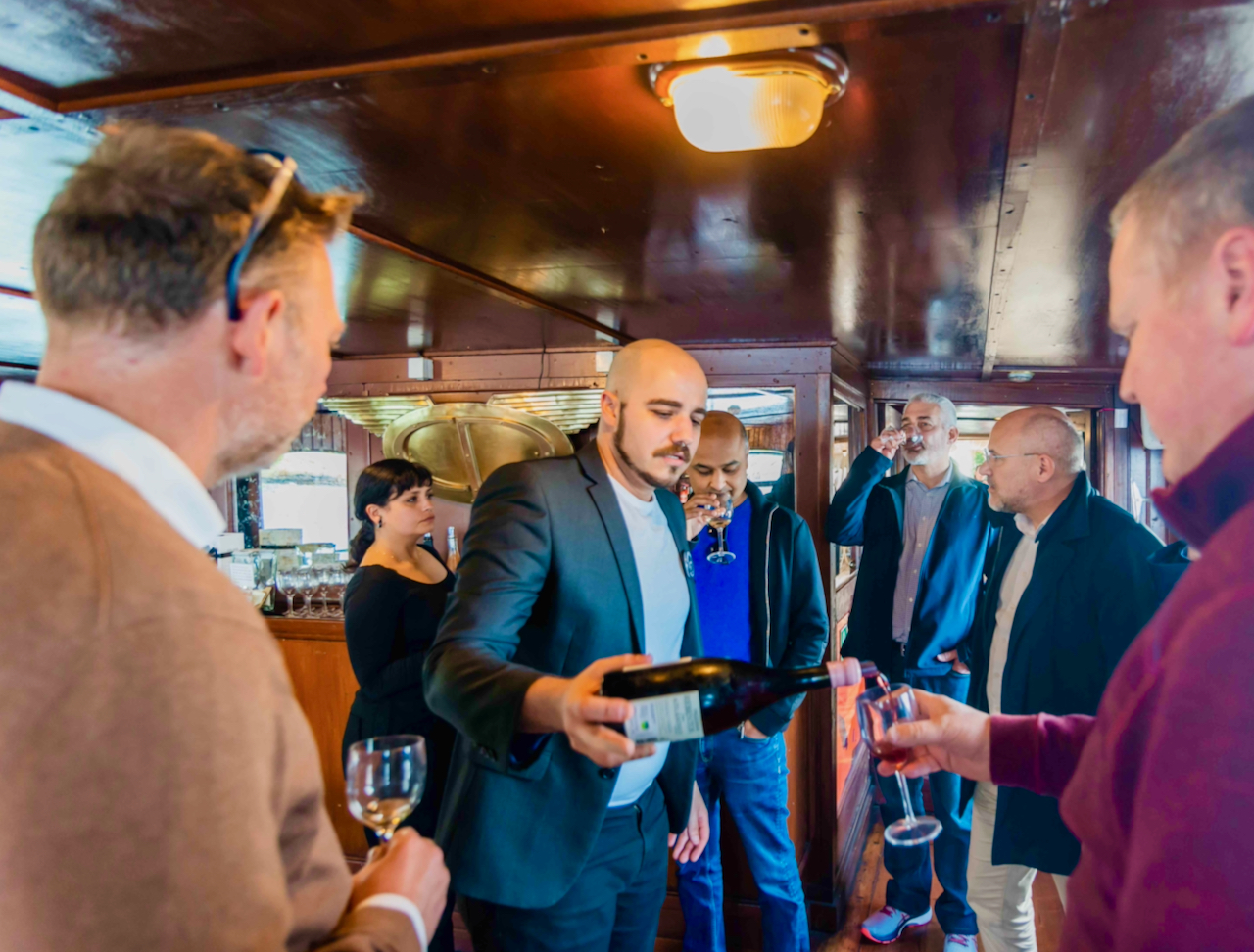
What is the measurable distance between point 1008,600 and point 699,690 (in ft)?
5.50

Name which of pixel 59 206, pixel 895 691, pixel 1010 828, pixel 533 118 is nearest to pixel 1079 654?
pixel 1010 828

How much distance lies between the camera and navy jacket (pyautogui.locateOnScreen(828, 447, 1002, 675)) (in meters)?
3.56

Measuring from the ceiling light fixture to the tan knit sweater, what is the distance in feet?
3.38

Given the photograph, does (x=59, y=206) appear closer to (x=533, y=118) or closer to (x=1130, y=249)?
(x=533, y=118)

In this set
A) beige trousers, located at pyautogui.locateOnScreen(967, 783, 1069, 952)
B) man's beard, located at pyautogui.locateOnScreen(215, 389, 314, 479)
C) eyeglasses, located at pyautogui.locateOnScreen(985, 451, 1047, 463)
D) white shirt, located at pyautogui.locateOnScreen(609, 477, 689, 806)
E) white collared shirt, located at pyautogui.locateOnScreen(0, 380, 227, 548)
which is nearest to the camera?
white collared shirt, located at pyautogui.locateOnScreen(0, 380, 227, 548)

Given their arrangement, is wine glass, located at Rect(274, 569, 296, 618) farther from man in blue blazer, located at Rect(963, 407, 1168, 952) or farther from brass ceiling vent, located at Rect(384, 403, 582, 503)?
man in blue blazer, located at Rect(963, 407, 1168, 952)

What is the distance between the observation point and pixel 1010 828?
7.85 ft

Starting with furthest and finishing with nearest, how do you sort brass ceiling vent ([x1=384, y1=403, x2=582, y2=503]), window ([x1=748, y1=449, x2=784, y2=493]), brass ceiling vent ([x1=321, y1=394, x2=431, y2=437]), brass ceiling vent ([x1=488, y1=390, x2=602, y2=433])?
1. window ([x1=748, y1=449, x2=784, y2=493])
2. brass ceiling vent ([x1=321, y1=394, x2=431, y2=437])
3. brass ceiling vent ([x1=384, y1=403, x2=582, y2=503])
4. brass ceiling vent ([x1=488, y1=390, x2=602, y2=433])

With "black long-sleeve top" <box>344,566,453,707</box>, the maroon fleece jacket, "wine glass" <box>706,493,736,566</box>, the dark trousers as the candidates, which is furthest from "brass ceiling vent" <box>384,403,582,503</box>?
the maroon fleece jacket

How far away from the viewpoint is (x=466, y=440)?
4.38 meters

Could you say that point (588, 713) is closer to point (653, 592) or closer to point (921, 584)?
point (653, 592)

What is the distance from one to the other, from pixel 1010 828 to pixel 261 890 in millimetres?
2366

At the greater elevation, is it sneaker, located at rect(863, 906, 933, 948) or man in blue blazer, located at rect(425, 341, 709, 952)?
man in blue blazer, located at rect(425, 341, 709, 952)

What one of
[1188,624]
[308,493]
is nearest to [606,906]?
[1188,624]
